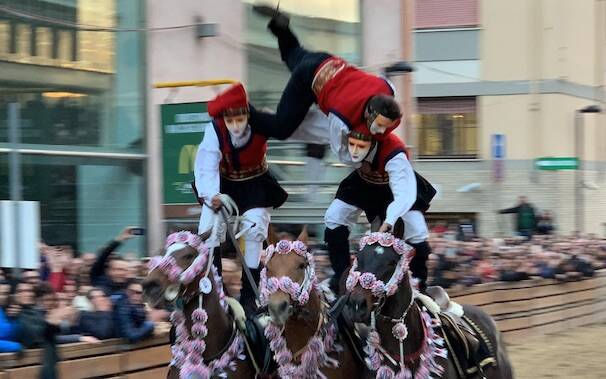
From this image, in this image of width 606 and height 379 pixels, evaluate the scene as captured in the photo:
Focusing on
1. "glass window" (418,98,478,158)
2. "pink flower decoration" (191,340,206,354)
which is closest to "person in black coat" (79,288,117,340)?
"pink flower decoration" (191,340,206,354)

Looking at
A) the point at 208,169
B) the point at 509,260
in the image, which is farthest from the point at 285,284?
the point at 509,260

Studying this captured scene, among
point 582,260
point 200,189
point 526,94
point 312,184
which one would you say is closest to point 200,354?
point 200,189

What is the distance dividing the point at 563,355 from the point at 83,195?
6.22m

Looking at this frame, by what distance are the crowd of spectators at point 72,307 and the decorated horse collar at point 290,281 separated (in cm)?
195

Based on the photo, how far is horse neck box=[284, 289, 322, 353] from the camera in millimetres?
5312

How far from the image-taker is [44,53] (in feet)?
38.1

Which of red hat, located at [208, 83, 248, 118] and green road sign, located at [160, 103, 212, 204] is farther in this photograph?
green road sign, located at [160, 103, 212, 204]

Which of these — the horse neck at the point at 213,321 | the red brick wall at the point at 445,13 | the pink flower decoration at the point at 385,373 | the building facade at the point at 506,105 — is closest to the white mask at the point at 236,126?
the horse neck at the point at 213,321

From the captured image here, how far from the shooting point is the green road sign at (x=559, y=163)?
22938 mm

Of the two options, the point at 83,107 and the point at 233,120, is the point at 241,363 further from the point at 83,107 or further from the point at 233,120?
the point at 83,107

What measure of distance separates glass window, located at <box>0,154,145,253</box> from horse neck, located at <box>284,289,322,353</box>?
21.1 ft

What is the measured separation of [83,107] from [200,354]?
7.42m

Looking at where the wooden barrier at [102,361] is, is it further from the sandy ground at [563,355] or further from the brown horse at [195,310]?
the sandy ground at [563,355]

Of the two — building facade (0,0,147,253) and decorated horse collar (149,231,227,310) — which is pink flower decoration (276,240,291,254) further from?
building facade (0,0,147,253)
